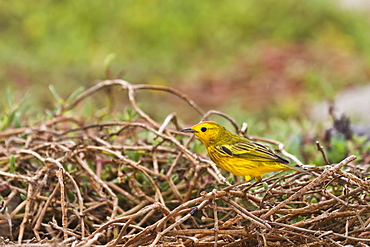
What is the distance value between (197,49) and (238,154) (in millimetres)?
8216

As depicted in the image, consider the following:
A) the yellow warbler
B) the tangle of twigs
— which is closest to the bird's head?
the yellow warbler

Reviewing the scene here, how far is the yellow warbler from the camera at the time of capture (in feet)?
8.74

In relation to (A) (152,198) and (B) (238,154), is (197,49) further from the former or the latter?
(B) (238,154)

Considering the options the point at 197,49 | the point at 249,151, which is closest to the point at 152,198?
the point at 249,151

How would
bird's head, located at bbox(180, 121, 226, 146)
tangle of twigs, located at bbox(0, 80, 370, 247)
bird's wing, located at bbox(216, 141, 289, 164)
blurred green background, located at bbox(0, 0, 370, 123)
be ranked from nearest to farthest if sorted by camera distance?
tangle of twigs, located at bbox(0, 80, 370, 247) < bird's wing, located at bbox(216, 141, 289, 164) < bird's head, located at bbox(180, 121, 226, 146) < blurred green background, located at bbox(0, 0, 370, 123)

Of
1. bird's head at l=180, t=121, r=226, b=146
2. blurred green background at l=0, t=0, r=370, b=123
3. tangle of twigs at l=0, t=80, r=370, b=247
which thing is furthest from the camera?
blurred green background at l=0, t=0, r=370, b=123

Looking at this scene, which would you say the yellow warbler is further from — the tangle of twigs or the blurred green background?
the blurred green background

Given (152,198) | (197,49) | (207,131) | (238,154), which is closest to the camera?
(238,154)

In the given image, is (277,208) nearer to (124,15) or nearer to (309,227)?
(309,227)

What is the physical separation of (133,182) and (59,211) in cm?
39

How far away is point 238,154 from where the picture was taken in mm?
2750

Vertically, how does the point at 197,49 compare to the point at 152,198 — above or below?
above

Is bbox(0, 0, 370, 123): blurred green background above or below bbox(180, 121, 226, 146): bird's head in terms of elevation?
above

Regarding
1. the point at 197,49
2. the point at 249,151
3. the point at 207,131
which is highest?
the point at 197,49
